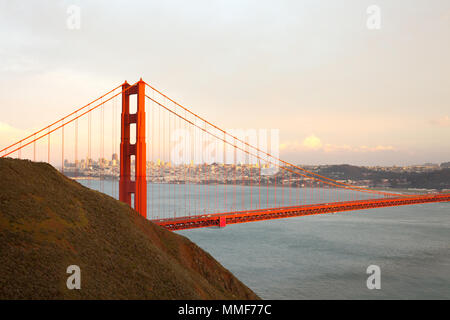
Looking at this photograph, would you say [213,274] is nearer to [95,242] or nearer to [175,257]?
[175,257]

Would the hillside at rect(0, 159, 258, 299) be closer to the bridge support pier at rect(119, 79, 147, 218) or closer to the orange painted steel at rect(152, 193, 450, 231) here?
the bridge support pier at rect(119, 79, 147, 218)

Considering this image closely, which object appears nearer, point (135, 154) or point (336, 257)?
point (135, 154)

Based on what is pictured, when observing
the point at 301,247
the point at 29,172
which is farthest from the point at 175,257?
the point at 301,247

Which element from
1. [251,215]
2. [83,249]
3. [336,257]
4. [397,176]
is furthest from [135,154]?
[397,176]

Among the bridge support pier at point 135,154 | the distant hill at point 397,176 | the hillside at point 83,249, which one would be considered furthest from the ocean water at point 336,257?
the distant hill at point 397,176

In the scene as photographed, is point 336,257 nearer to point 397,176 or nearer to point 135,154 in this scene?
point 135,154

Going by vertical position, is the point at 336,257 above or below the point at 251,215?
below
